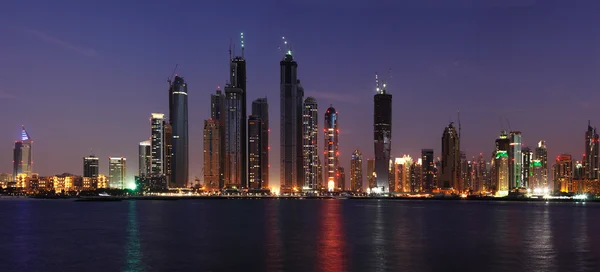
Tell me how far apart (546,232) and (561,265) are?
130 ft

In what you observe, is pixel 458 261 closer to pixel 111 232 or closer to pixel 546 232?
pixel 546 232

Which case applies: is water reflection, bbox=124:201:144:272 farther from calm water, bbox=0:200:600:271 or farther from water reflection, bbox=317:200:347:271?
water reflection, bbox=317:200:347:271

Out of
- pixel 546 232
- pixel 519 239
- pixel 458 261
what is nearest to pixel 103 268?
pixel 458 261

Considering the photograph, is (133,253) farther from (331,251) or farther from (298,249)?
(331,251)

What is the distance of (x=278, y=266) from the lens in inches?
2046

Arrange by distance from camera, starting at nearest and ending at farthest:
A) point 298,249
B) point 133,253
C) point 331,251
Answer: point 133,253, point 331,251, point 298,249

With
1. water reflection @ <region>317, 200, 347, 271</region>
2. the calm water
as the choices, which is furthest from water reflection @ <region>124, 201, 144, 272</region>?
water reflection @ <region>317, 200, 347, 271</region>

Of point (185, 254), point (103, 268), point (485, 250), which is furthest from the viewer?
point (485, 250)

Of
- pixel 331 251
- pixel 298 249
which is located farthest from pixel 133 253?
pixel 331 251

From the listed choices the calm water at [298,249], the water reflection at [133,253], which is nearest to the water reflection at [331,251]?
the calm water at [298,249]

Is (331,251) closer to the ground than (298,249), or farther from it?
farther from it

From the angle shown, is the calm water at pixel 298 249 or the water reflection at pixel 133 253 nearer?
the water reflection at pixel 133 253

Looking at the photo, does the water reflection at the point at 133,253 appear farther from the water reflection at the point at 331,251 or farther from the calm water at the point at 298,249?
the water reflection at the point at 331,251

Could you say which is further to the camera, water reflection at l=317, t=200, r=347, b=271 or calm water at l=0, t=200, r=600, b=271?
calm water at l=0, t=200, r=600, b=271
